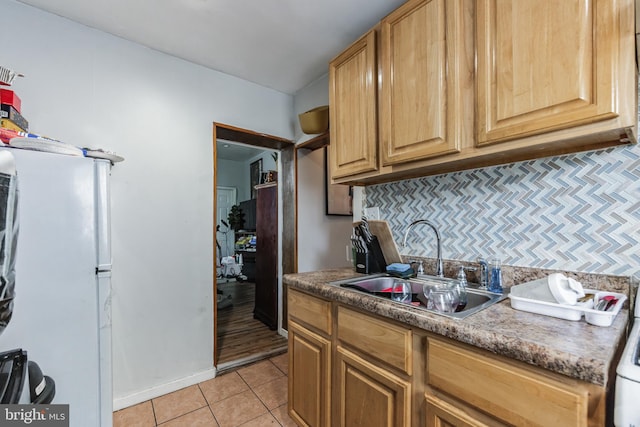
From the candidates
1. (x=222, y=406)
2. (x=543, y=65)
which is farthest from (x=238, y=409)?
(x=543, y=65)

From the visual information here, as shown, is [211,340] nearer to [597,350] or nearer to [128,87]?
[128,87]

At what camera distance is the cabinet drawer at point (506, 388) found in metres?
0.66

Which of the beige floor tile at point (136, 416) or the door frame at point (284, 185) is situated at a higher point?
the door frame at point (284, 185)

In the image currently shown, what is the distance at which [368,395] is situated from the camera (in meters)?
1.16

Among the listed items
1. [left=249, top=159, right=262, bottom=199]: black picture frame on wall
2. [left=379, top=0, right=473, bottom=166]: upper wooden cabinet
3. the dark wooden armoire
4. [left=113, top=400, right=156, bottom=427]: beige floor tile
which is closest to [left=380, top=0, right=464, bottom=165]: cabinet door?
[left=379, top=0, right=473, bottom=166]: upper wooden cabinet

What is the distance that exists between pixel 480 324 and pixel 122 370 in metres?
2.23

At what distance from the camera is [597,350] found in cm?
67

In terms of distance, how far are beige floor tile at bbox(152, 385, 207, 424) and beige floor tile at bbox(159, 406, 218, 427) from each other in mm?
41

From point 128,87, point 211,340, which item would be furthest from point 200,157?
point 211,340

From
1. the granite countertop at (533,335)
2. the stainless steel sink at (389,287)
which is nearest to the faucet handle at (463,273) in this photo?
the stainless steel sink at (389,287)

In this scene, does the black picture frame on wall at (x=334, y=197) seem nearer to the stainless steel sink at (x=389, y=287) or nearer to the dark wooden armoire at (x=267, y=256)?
the dark wooden armoire at (x=267, y=256)

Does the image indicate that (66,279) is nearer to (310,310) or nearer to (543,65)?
(310,310)

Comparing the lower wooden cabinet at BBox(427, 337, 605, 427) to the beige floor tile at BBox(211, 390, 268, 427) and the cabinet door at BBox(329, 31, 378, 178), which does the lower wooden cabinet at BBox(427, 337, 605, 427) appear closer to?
the cabinet door at BBox(329, 31, 378, 178)

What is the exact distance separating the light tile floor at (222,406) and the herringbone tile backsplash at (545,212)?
4.66 feet
